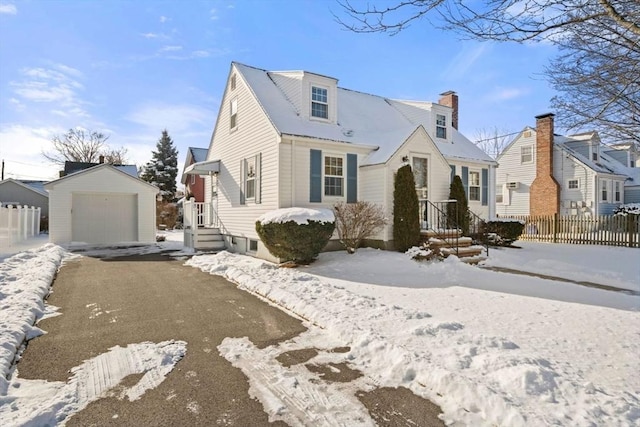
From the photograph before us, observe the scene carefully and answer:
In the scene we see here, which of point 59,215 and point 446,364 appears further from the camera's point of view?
point 59,215

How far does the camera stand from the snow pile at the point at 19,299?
4.04m

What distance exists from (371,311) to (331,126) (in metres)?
8.74

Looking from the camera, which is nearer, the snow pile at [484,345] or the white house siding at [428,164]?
the snow pile at [484,345]

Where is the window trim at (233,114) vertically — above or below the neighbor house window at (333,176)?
above

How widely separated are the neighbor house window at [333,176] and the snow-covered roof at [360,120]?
2.38ft

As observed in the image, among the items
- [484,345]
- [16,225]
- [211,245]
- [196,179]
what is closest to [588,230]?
[484,345]

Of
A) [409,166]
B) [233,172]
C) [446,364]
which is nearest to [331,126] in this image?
[409,166]

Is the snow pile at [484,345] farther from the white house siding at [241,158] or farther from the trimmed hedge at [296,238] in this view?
the white house siding at [241,158]

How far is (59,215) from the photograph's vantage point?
52.9 ft

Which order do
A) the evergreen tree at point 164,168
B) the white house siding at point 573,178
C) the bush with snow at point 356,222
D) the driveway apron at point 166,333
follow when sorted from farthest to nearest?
the evergreen tree at point 164,168, the white house siding at point 573,178, the bush with snow at point 356,222, the driveway apron at point 166,333

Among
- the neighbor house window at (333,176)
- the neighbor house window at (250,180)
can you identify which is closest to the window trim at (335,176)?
the neighbor house window at (333,176)

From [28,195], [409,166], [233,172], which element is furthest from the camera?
[28,195]

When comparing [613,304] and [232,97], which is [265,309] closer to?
[613,304]

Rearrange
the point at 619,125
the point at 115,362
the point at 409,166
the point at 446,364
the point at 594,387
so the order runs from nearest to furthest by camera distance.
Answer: the point at 594,387
the point at 446,364
the point at 115,362
the point at 619,125
the point at 409,166
